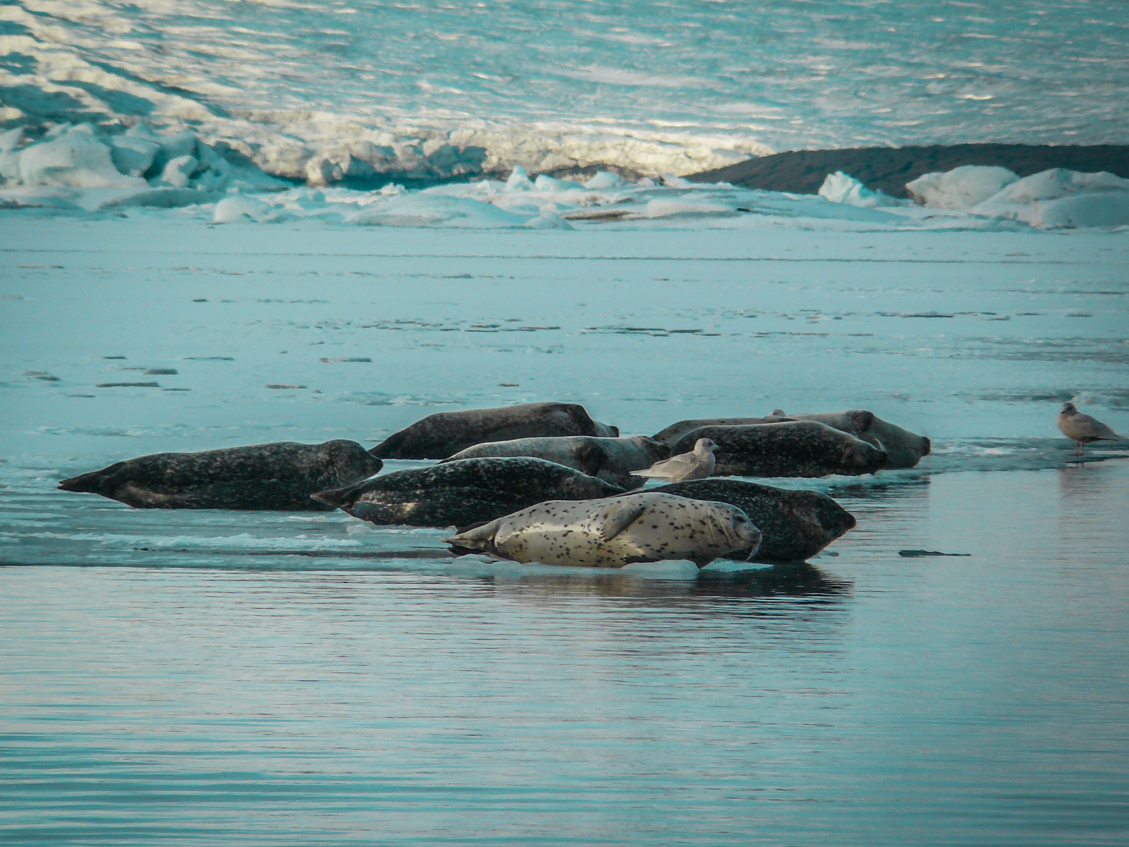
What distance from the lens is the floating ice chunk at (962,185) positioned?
262 feet

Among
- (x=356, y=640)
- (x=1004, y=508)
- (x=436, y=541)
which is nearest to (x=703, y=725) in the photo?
(x=356, y=640)

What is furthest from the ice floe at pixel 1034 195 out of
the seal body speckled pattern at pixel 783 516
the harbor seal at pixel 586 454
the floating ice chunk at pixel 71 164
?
the seal body speckled pattern at pixel 783 516

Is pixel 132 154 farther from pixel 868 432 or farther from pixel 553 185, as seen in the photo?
pixel 868 432

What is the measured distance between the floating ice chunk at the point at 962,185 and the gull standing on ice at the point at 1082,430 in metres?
74.3

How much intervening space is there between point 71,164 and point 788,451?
259 ft

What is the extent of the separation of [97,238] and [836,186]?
42.6 metres

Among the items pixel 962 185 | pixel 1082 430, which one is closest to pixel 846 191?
pixel 962 185

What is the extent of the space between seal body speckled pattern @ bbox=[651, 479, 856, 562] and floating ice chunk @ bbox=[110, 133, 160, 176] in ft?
263

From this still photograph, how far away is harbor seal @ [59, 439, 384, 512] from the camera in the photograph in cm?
604

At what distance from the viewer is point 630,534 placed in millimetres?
4656

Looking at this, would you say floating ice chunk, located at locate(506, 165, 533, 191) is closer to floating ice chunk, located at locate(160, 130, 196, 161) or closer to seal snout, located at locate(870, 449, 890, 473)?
floating ice chunk, located at locate(160, 130, 196, 161)

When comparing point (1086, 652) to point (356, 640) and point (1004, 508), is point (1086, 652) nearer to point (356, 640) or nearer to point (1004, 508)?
point (356, 640)

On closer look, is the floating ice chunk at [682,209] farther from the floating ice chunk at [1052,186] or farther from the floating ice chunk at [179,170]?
the floating ice chunk at [179,170]

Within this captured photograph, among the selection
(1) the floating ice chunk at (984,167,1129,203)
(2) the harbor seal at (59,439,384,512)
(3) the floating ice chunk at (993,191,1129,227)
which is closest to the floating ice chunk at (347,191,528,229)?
(1) the floating ice chunk at (984,167,1129,203)
